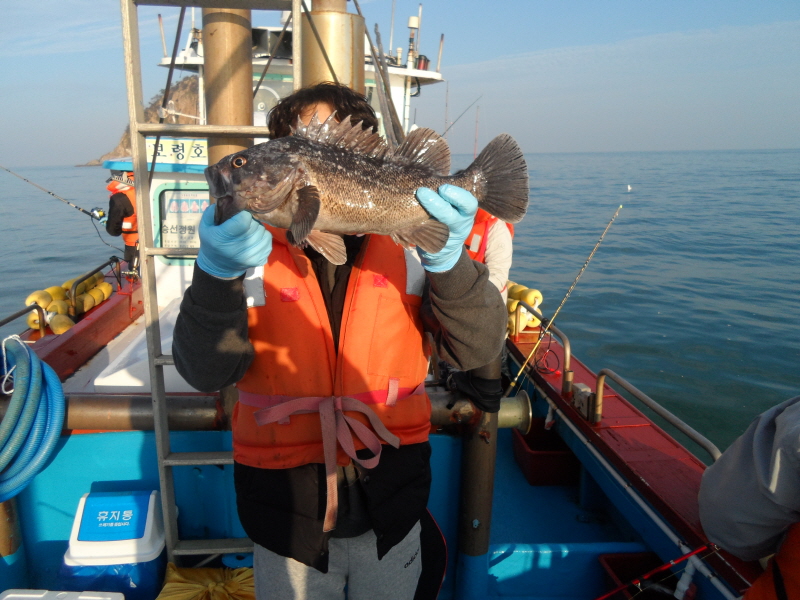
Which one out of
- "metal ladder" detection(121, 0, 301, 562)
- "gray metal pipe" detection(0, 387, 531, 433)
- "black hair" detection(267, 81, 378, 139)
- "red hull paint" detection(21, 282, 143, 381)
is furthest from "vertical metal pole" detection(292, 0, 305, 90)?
"red hull paint" detection(21, 282, 143, 381)

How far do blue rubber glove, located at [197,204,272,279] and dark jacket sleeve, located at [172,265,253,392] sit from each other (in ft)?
0.12

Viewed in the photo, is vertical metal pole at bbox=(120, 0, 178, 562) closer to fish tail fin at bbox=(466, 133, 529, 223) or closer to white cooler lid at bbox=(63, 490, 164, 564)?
white cooler lid at bbox=(63, 490, 164, 564)

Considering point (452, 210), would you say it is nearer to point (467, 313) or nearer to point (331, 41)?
point (467, 313)

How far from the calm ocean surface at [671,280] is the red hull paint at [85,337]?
26.6 feet

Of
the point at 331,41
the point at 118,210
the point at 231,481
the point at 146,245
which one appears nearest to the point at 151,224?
the point at 146,245

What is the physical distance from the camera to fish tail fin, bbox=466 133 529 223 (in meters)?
2.21

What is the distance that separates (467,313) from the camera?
79.3 inches

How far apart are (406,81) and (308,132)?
8781mm

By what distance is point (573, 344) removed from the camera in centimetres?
1188

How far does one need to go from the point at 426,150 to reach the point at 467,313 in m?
0.73

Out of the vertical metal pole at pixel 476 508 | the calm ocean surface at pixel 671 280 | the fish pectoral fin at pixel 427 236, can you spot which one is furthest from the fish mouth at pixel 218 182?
the calm ocean surface at pixel 671 280

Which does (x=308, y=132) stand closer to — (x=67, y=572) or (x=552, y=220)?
(x=67, y=572)

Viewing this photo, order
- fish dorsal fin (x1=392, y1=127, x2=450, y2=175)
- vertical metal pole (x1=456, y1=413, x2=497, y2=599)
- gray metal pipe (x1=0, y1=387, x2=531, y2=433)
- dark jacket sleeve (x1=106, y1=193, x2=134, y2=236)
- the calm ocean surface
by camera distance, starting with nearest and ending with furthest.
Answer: fish dorsal fin (x1=392, y1=127, x2=450, y2=175) → gray metal pipe (x1=0, y1=387, x2=531, y2=433) → vertical metal pole (x1=456, y1=413, x2=497, y2=599) → dark jacket sleeve (x1=106, y1=193, x2=134, y2=236) → the calm ocean surface

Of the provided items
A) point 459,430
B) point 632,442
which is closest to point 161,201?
point 459,430
